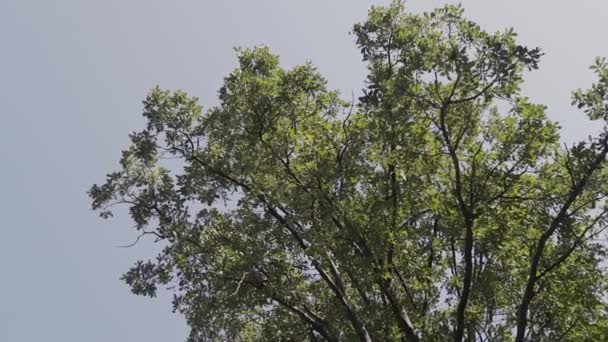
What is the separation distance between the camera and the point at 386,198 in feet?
43.2

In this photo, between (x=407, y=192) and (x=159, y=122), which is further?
(x=159, y=122)

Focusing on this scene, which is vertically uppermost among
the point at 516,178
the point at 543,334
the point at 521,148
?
the point at 521,148

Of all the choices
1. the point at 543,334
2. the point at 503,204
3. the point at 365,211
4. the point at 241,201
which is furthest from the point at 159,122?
the point at 543,334

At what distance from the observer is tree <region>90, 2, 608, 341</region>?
11.7 metres

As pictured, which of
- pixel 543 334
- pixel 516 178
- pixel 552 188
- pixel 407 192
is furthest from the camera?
pixel 543 334

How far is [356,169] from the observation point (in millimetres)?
12781

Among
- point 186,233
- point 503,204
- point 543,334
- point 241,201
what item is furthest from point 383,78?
point 543,334

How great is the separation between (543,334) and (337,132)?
718cm

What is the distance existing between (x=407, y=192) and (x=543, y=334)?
5.15 meters

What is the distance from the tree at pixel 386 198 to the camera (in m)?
11.7

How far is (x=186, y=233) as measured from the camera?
13922 millimetres

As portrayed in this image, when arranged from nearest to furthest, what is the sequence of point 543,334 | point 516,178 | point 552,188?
point 516,178, point 552,188, point 543,334

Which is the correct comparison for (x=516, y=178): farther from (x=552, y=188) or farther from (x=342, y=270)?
(x=342, y=270)

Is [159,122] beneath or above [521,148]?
above
